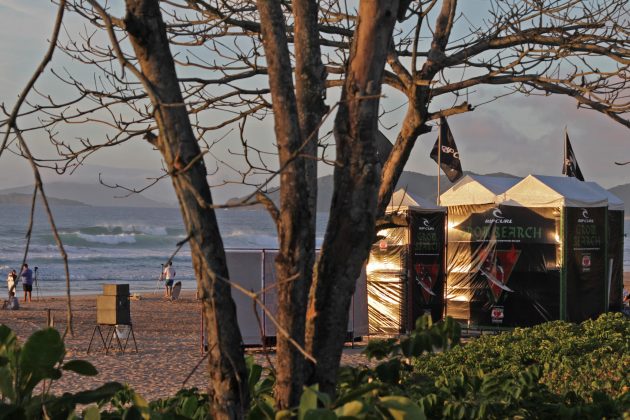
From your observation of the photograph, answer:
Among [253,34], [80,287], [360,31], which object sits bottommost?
[80,287]

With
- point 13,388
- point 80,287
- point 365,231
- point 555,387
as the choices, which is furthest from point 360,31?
point 80,287

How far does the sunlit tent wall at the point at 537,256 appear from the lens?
16734 millimetres

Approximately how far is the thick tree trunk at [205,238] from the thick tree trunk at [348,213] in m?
0.34

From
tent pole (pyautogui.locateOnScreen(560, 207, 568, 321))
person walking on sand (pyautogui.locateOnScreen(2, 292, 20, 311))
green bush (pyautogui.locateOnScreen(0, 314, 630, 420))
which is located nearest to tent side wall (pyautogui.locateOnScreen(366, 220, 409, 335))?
tent pole (pyautogui.locateOnScreen(560, 207, 568, 321))

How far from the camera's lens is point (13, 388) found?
2.22m

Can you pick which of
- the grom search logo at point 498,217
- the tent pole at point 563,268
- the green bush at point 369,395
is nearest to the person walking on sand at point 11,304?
the grom search logo at point 498,217

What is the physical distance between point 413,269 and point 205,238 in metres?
14.7

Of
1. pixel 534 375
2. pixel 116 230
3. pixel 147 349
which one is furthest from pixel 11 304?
pixel 116 230

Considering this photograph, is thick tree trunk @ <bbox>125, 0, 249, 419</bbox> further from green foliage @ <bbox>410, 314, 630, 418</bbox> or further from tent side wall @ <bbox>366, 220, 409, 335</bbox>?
tent side wall @ <bbox>366, 220, 409, 335</bbox>

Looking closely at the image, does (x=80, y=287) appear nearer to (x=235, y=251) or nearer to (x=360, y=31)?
(x=235, y=251)

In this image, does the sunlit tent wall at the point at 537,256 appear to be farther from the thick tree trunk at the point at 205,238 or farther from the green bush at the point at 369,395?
the thick tree trunk at the point at 205,238

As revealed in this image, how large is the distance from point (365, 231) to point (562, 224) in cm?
1436

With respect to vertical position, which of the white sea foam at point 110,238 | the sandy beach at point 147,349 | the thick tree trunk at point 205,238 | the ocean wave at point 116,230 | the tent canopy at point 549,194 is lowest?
the sandy beach at point 147,349

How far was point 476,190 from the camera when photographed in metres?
17.6
